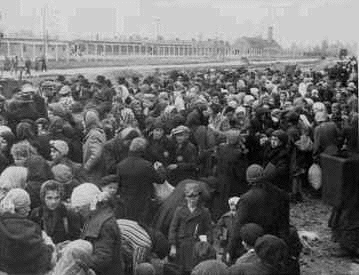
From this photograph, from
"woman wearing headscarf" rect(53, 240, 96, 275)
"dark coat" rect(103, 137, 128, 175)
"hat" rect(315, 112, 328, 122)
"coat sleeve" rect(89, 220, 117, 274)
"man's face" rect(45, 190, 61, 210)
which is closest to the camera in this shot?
"woman wearing headscarf" rect(53, 240, 96, 275)

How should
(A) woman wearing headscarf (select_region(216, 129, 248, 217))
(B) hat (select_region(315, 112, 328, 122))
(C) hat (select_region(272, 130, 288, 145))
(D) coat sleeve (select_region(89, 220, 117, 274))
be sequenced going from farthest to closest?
(B) hat (select_region(315, 112, 328, 122)) → (C) hat (select_region(272, 130, 288, 145)) → (A) woman wearing headscarf (select_region(216, 129, 248, 217)) → (D) coat sleeve (select_region(89, 220, 117, 274))

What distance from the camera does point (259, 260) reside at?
2863 millimetres

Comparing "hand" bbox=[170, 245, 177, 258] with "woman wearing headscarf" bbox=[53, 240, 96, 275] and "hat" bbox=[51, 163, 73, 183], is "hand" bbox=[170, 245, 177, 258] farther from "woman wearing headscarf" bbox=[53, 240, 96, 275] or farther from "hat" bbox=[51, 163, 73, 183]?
"woman wearing headscarf" bbox=[53, 240, 96, 275]

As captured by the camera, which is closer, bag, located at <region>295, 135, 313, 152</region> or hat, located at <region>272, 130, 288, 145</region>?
hat, located at <region>272, 130, 288, 145</region>

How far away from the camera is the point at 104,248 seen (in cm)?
284

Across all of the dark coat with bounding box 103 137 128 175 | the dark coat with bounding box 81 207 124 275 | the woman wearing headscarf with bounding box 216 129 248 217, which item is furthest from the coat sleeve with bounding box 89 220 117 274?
the woman wearing headscarf with bounding box 216 129 248 217

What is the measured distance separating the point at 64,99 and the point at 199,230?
135 inches

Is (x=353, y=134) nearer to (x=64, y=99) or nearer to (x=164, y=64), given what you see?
(x=64, y=99)

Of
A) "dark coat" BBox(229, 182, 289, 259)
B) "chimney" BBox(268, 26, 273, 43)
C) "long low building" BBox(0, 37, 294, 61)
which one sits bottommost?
"dark coat" BBox(229, 182, 289, 259)

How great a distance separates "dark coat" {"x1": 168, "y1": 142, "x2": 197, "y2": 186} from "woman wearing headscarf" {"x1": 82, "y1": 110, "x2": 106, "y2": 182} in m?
0.55

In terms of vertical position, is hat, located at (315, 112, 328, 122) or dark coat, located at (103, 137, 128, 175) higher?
hat, located at (315, 112, 328, 122)

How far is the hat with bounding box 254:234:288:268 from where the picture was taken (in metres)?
2.76

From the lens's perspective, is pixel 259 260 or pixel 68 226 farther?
pixel 68 226

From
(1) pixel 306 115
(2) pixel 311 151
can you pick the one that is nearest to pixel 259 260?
(2) pixel 311 151
